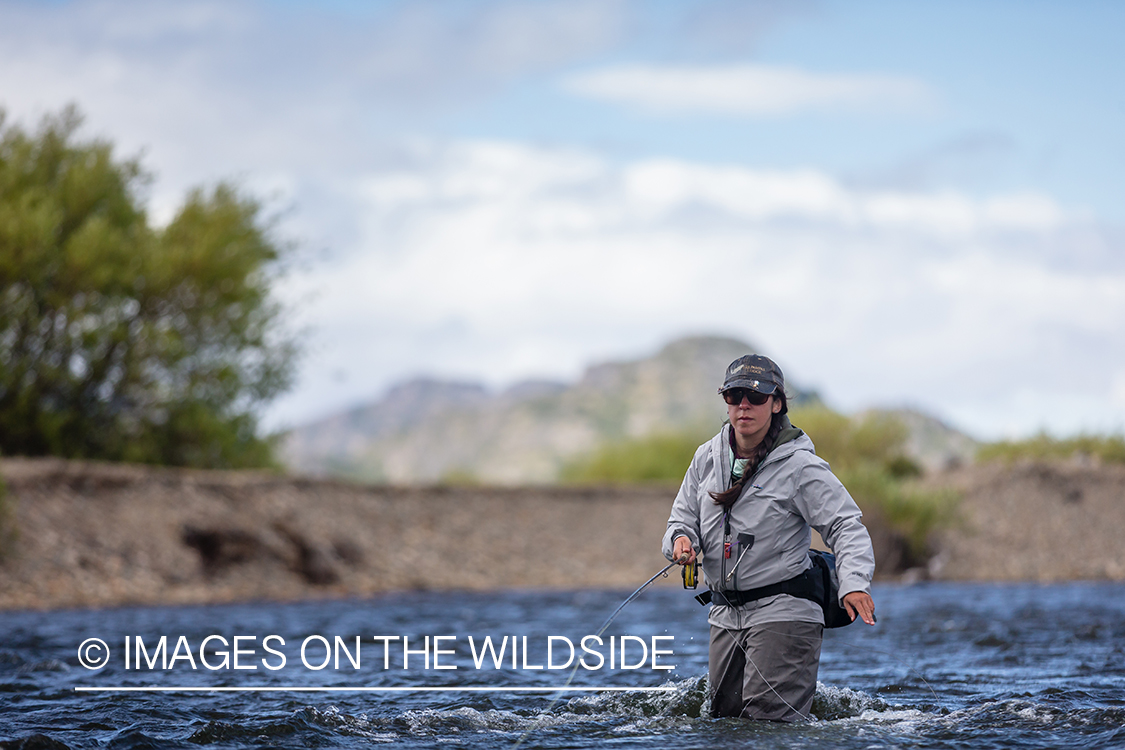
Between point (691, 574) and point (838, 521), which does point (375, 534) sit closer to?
point (691, 574)

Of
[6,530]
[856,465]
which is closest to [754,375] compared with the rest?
[6,530]

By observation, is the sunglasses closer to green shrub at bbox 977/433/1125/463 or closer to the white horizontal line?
the white horizontal line

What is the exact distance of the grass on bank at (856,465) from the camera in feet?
76.1

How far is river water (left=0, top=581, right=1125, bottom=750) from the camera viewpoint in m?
6.67

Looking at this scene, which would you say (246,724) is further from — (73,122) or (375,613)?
(73,122)

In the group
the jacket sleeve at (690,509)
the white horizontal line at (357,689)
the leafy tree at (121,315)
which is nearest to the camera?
the jacket sleeve at (690,509)

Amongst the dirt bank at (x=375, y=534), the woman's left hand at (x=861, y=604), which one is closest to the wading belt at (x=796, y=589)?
the woman's left hand at (x=861, y=604)

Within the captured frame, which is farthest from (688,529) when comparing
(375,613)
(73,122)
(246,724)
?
(73,122)

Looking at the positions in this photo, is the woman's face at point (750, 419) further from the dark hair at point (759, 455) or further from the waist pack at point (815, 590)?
the waist pack at point (815, 590)

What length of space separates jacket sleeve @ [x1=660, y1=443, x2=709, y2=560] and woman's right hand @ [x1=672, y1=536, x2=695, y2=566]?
0.37ft

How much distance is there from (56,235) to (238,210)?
3.73 metres

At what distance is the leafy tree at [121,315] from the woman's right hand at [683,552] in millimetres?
17723

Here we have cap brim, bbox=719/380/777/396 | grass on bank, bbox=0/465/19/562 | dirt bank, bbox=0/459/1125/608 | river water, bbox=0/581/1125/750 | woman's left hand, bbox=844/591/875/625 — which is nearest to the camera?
woman's left hand, bbox=844/591/875/625

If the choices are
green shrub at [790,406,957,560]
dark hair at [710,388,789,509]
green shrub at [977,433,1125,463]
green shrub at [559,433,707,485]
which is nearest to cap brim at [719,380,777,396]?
dark hair at [710,388,789,509]
